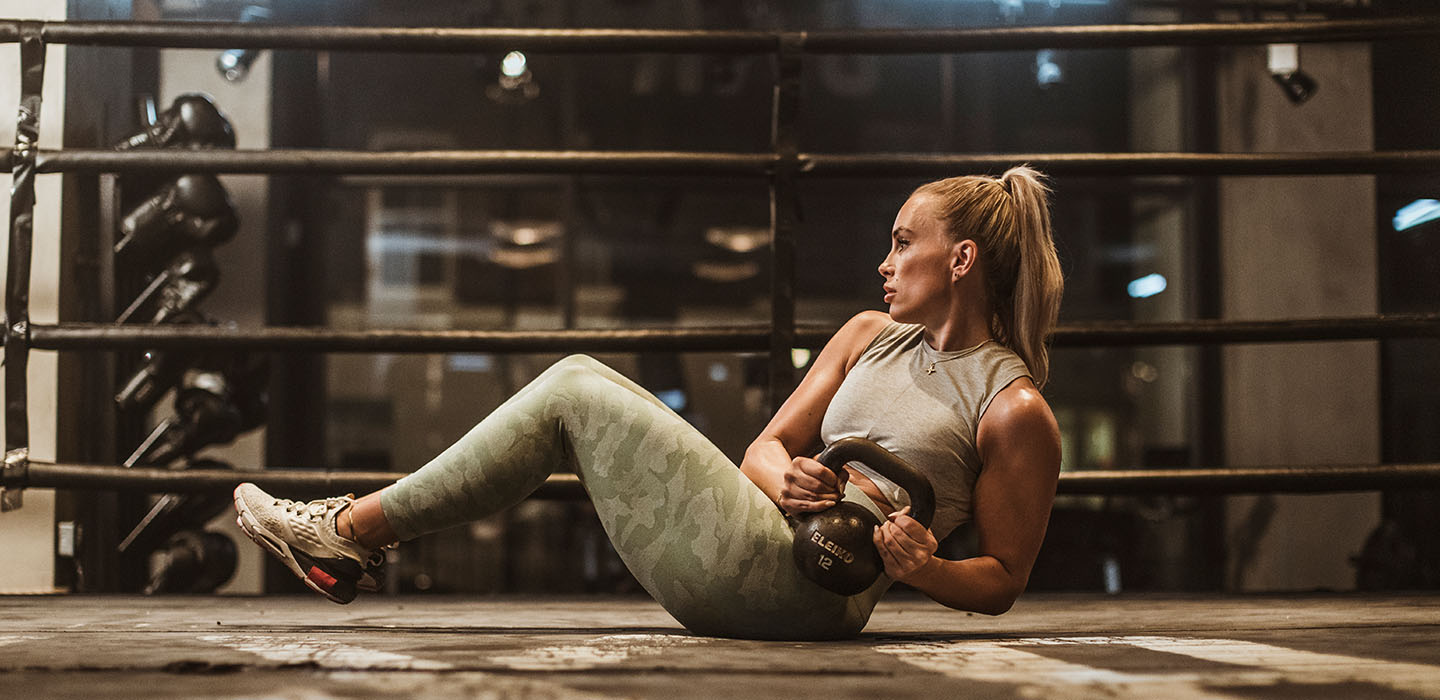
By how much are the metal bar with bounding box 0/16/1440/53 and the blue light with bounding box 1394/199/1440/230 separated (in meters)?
2.05

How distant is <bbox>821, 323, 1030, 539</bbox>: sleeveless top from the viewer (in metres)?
1.72

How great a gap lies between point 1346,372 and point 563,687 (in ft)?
14.3

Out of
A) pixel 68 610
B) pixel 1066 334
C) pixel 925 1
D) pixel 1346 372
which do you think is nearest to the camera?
pixel 68 610

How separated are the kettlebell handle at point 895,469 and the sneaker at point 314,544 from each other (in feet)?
2.77

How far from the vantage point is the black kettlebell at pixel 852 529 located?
60.4 inches

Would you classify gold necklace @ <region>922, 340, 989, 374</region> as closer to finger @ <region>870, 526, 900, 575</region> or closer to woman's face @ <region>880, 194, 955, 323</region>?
woman's face @ <region>880, 194, 955, 323</region>

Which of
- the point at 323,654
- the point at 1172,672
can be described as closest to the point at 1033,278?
the point at 1172,672

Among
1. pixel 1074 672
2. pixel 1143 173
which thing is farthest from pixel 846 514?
pixel 1143 173

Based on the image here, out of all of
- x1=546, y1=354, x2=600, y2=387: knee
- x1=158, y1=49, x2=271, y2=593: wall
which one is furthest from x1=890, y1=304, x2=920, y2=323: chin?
x1=158, y1=49, x2=271, y2=593: wall

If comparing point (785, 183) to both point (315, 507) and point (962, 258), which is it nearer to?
point (962, 258)

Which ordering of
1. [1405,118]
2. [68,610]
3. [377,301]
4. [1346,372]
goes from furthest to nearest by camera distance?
[377,301]
[1346,372]
[1405,118]
[68,610]

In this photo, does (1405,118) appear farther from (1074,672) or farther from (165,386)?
(165,386)

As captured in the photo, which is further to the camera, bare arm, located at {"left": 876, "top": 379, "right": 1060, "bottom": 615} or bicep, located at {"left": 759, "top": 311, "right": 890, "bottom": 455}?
bicep, located at {"left": 759, "top": 311, "right": 890, "bottom": 455}

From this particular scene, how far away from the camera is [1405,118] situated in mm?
3938
